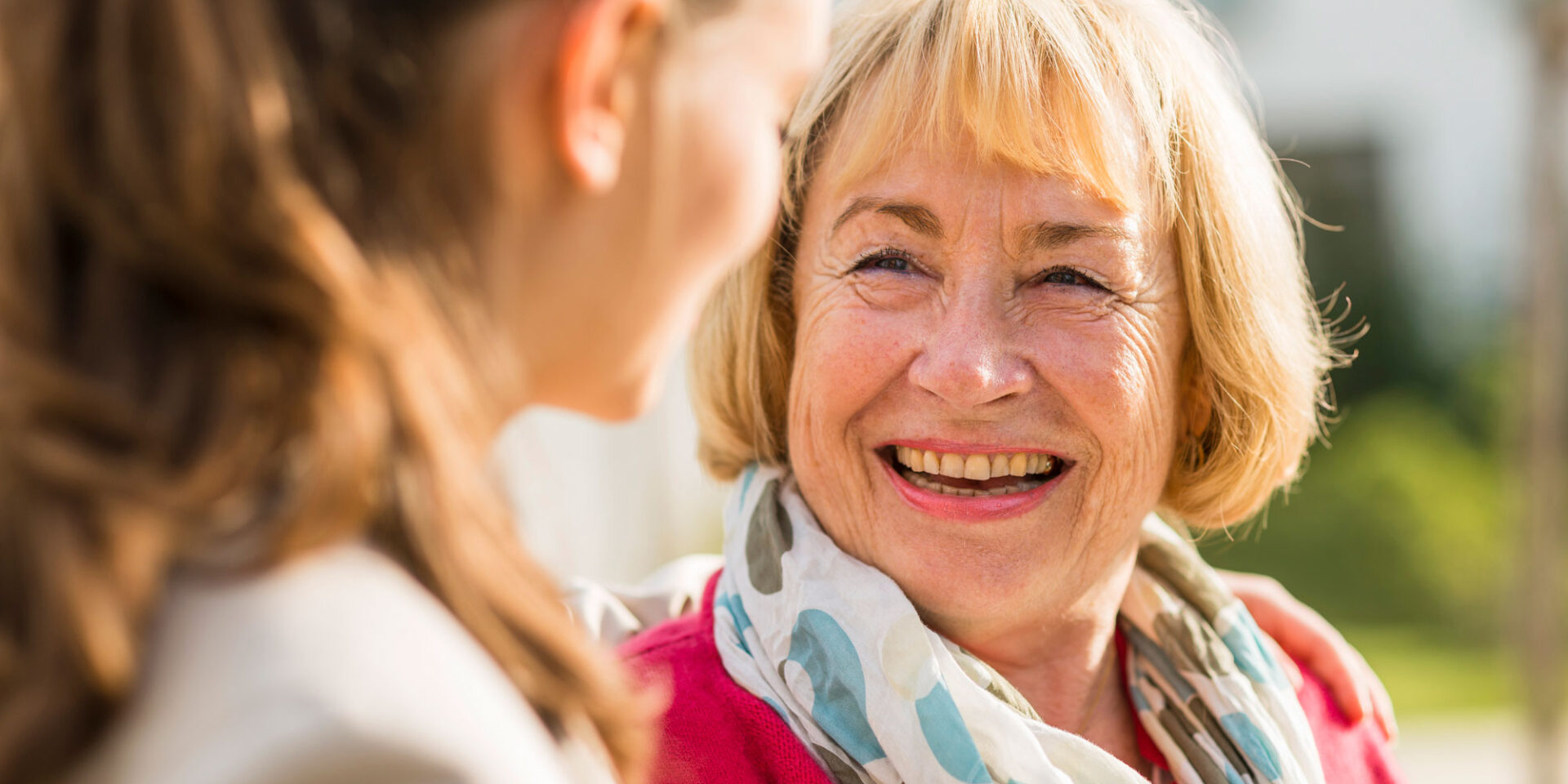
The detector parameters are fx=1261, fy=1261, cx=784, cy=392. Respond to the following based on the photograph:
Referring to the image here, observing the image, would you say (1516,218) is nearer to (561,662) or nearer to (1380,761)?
(1380,761)

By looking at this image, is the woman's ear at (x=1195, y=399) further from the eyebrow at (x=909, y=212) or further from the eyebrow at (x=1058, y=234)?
→ the eyebrow at (x=909, y=212)

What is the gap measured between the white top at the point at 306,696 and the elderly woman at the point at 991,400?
41.2 inches

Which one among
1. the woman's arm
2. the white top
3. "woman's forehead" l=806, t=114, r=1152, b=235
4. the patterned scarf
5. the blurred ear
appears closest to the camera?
the white top

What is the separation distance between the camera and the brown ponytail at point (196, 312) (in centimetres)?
78

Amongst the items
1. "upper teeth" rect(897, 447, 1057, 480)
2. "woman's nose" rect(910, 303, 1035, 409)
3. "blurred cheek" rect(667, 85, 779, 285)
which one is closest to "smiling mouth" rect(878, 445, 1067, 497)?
"upper teeth" rect(897, 447, 1057, 480)

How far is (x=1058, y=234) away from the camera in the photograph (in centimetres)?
191

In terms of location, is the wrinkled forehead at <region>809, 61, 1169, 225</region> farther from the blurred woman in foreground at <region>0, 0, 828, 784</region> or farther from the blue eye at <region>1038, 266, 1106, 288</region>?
the blurred woman in foreground at <region>0, 0, 828, 784</region>

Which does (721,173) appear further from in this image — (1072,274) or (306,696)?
(1072,274)

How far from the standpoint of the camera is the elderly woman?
1859 millimetres

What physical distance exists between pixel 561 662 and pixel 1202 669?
1.51 m

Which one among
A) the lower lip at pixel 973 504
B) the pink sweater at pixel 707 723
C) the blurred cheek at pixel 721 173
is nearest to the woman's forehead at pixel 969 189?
the lower lip at pixel 973 504

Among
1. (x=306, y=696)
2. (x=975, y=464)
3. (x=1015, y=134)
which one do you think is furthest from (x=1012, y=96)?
(x=306, y=696)

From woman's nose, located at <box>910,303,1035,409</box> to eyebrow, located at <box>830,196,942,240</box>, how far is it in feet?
0.42

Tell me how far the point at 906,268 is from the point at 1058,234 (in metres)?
0.24
